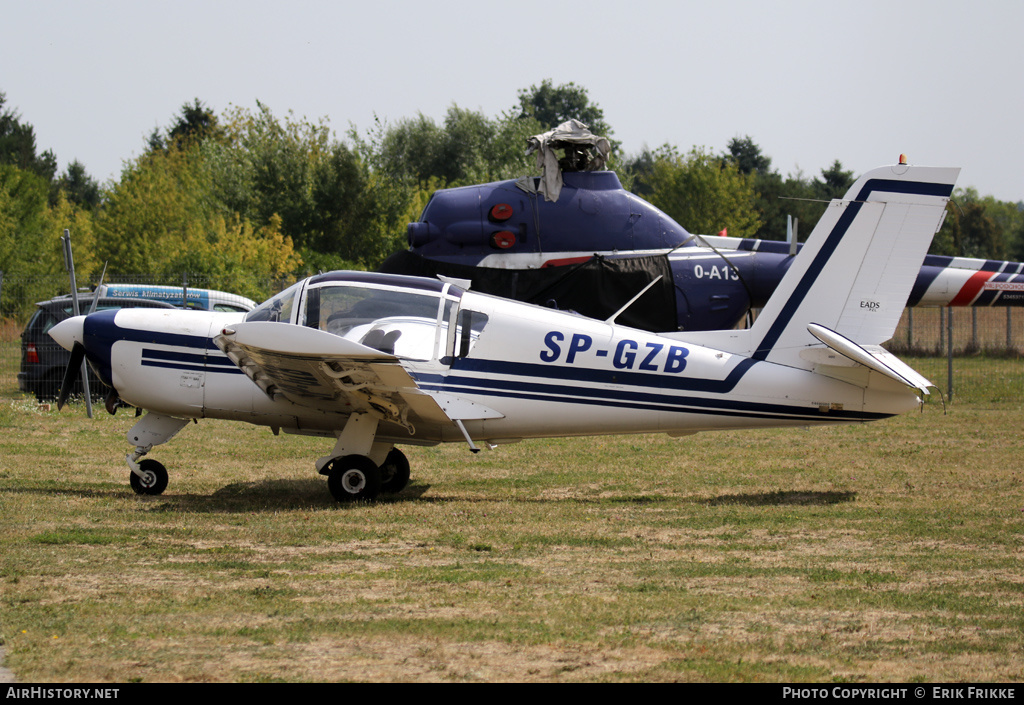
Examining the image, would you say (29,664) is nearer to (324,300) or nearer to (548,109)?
(324,300)

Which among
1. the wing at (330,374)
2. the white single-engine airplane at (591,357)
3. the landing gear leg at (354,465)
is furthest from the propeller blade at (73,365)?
the landing gear leg at (354,465)

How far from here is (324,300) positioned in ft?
29.7

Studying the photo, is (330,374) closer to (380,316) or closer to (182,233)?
(380,316)

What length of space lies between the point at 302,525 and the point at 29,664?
354cm

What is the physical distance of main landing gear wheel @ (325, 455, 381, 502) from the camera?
9180 millimetres

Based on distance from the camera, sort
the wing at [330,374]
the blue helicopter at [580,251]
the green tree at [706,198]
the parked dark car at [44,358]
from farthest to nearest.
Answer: the green tree at [706,198] < the parked dark car at [44,358] < the blue helicopter at [580,251] < the wing at [330,374]

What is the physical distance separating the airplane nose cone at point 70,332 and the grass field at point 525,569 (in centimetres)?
147

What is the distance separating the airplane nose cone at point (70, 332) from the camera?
956 centimetres

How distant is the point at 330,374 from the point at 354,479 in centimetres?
128

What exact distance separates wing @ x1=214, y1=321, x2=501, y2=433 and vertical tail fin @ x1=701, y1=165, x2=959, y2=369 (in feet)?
9.47

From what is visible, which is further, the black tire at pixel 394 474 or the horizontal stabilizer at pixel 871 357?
the black tire at pixel 394 474

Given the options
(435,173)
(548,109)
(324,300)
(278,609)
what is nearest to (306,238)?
(435,173)

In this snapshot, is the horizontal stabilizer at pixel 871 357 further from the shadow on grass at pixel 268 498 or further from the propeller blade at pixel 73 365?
the propeller blade at pixel 73 365
